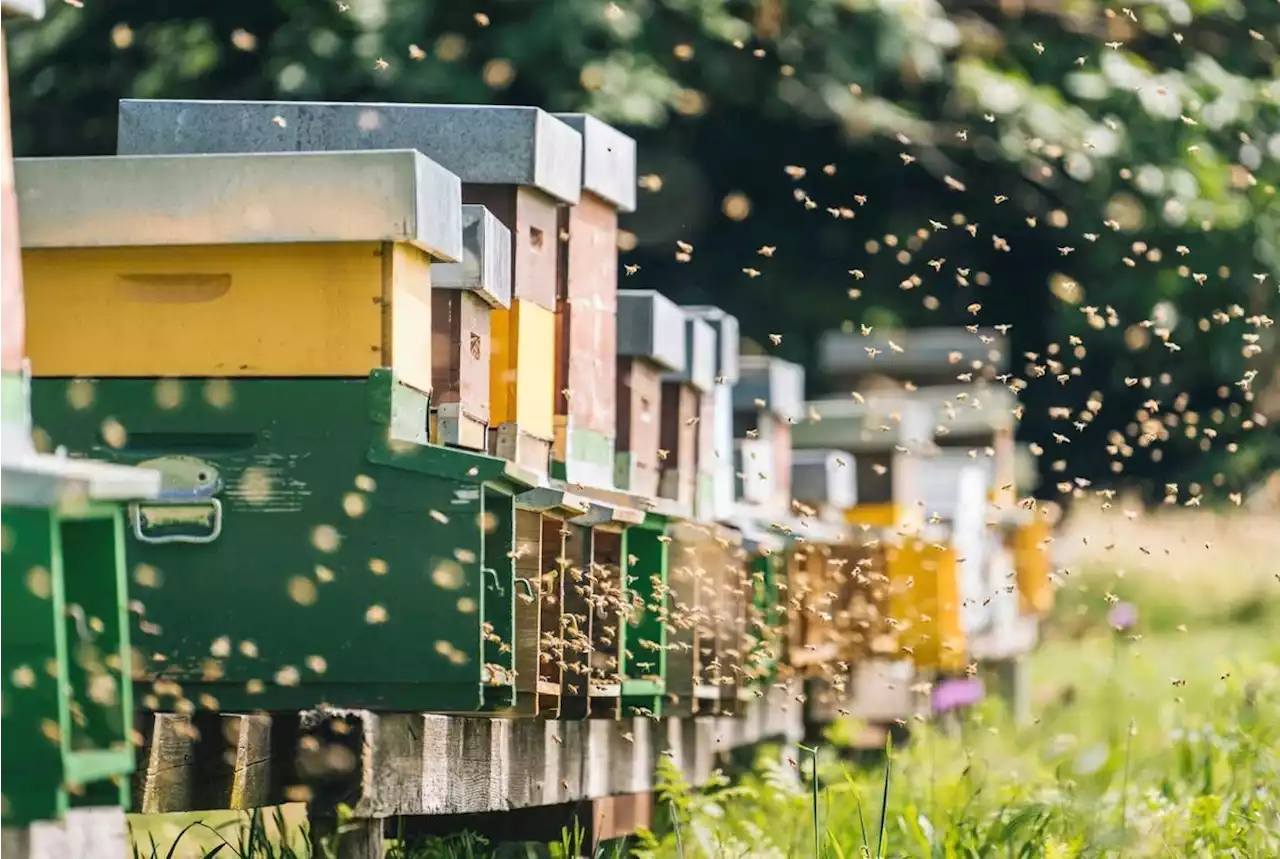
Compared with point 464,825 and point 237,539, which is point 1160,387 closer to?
point 464,825

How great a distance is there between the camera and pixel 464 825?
546 centimetres

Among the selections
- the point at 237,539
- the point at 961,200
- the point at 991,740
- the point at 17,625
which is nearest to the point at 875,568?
the point at 991,740

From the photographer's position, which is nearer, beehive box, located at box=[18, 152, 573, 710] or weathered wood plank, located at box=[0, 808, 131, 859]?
weathered wood plank, located at box=[0, 808, 131, 859]

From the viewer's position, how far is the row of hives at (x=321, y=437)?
330 centimetres

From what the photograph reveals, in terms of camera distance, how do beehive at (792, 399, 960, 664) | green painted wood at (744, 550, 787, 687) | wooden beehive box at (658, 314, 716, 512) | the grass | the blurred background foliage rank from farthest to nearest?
the blurred background foliage
beehive at (792, 399, 960, 664)
wooden beehive box at (658, 314, 716, 512)
green painted wood at (744, 550, 787, 687)
the grass

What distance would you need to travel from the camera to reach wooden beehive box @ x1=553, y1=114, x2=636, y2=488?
523 centimetres

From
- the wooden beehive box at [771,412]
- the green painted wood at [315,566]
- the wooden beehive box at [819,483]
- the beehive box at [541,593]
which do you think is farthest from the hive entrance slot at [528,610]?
the wooden beehive box at [819,483]

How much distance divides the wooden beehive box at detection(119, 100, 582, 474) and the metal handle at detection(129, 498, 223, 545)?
3.10 ft

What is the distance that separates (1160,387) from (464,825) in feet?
30.9

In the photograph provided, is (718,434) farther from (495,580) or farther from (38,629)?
(38,629)

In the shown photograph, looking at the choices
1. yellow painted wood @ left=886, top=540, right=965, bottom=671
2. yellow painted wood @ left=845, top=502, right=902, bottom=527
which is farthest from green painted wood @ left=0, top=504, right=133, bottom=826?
yellow painted wood @ left=845, top=502, right=902, bottom=527

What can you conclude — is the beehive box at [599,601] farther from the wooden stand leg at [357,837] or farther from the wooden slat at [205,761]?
the wooden slat at [205,761]

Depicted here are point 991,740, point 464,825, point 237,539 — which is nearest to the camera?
point 237,539

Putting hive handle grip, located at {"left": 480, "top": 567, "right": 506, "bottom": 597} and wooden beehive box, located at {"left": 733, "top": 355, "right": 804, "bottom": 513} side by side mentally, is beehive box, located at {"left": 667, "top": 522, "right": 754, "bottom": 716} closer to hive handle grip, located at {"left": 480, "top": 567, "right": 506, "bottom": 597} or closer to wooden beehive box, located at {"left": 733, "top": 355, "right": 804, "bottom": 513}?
hive handle grip, located at {"left": 480, "top": 567, "right": 506, "bottom": 597}
